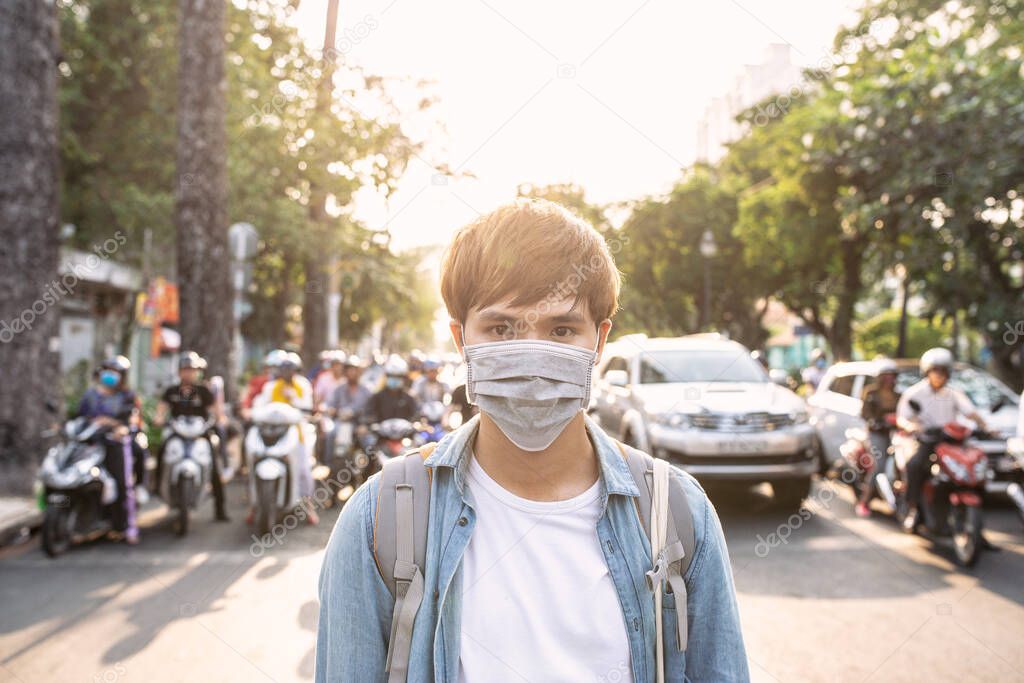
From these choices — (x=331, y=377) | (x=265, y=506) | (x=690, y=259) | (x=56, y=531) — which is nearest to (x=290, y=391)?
(x=265, y=506)

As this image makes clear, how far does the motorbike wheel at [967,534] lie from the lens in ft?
21.7

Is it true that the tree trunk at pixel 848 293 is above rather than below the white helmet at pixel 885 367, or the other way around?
above

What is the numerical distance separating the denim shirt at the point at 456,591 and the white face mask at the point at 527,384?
0.11 m

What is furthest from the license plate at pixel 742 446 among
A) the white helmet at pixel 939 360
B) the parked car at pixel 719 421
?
the white helmet at pixel 939 360

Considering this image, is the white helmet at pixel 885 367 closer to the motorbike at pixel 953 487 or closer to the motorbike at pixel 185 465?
the motorbike at pixel 953 487

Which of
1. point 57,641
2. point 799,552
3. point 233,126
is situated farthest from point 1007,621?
point 233,126

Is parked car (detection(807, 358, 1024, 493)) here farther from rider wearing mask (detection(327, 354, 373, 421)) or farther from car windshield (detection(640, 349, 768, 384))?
rider wearing mask (detection(327, 354, 373, 421))

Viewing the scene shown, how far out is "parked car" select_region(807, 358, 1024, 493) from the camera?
9.15 metres

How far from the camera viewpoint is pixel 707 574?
168 centimetres

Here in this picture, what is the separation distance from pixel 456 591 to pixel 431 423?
976cm

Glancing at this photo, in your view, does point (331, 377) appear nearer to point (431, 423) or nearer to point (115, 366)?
point (431, 423)

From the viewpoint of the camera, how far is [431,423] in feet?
37.0

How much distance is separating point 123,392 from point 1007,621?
714 centimetres

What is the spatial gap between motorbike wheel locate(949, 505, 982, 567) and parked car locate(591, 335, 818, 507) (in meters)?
2.29
